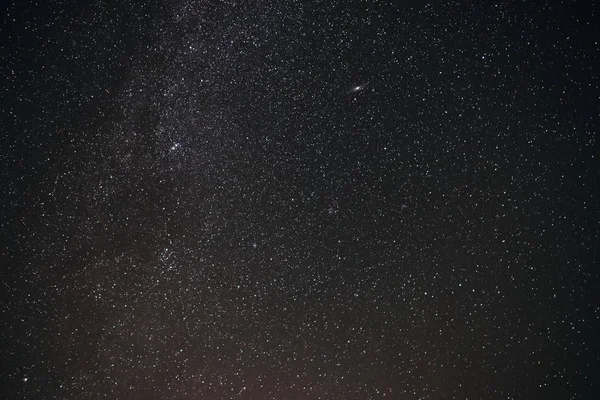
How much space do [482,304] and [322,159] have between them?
0.30m

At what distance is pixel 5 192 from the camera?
0.66 metres

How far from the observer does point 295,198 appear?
66 cm

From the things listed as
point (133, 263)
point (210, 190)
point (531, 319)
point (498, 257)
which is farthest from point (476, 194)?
point (133, 263)

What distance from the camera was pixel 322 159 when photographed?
66 centimetres

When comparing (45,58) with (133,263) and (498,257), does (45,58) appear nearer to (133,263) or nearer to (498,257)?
(133,263)

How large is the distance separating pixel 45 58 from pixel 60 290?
12.4 inches

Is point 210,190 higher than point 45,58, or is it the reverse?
point 45,58

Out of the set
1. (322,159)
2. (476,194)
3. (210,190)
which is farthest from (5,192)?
(476,194)

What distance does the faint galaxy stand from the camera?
2.09 ft

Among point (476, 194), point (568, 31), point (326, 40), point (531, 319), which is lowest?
point (531, 319)

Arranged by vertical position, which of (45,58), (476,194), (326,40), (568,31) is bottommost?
(476,194)

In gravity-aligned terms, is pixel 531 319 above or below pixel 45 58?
below

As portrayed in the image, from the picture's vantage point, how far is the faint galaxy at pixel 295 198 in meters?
0.64

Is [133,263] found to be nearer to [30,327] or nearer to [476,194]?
[30,327]
